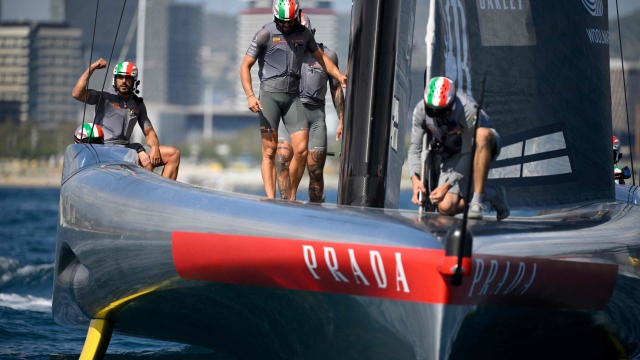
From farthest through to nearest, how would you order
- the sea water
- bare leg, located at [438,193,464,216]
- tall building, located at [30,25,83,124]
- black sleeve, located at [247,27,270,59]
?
tall building, located at [30,25,83,124], the sea water, black sleeve, located at [247,27,270,59], bare leg, located at [438,193,464,216]

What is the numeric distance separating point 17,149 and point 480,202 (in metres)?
85.3

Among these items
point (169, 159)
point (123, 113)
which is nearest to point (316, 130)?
point (169, 159)

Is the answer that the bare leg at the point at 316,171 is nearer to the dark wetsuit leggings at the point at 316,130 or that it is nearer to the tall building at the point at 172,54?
the dark wetsuit leggings at the point at 316,130

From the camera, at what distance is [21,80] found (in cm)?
11819

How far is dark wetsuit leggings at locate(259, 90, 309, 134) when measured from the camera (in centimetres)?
687

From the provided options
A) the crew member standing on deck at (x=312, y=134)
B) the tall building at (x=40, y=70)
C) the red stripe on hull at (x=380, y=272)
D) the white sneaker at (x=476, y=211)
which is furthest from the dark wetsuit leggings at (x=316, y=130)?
the tall building at (x=40, y=70)

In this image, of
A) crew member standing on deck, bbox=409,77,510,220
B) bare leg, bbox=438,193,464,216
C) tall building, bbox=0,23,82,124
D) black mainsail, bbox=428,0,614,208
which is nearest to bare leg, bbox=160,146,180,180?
black mainsail, bbox=428,0,614,208

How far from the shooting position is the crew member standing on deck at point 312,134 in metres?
6.96

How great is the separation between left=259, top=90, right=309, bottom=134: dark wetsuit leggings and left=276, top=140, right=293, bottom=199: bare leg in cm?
12

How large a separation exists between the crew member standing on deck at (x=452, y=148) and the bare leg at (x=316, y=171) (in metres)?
1.44

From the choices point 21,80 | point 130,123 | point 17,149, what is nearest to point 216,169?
point 17,149

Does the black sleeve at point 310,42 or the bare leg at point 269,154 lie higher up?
the black sleeve at point 310,42

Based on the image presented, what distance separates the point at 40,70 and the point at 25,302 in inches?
4713

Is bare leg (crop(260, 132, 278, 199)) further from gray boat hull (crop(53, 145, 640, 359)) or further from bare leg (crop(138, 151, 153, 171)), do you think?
gray boat hull (crop(53, 145, 640, 359))
